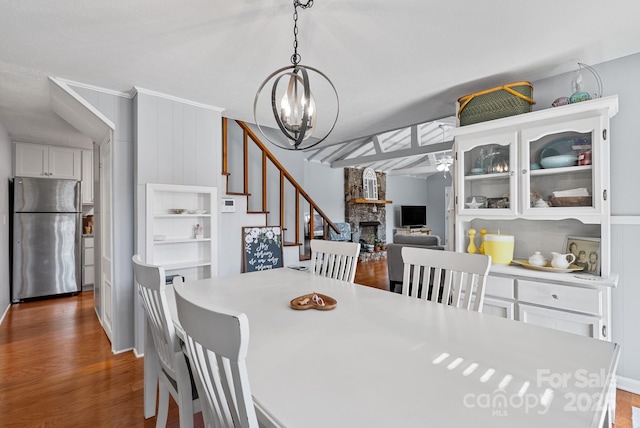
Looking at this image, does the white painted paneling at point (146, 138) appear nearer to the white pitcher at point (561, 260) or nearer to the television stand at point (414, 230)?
the white pitcher at point (561, 260)

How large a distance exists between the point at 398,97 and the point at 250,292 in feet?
7.21

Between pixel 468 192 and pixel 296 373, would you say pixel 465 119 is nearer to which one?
pixel 468 192

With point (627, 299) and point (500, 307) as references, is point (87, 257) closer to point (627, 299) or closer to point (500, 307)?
point (500, 307)

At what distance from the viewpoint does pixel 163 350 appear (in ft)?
4.76

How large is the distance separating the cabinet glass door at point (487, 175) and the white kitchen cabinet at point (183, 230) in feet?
7.70

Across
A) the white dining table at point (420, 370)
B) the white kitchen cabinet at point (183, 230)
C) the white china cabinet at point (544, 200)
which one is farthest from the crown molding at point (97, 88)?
the white china cabinet at point (544, 200)

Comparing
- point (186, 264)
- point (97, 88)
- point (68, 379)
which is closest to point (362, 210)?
point (186, 264)

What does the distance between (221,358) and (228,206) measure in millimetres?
2861

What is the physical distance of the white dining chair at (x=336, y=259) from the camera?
2178 mm

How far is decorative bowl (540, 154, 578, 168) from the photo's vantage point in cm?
221

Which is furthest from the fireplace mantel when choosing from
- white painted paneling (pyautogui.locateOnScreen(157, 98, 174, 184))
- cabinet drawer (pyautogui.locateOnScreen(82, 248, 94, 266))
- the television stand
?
white painted paneling (pyautogui.locateOnScreen(157, 98, 174, 184))

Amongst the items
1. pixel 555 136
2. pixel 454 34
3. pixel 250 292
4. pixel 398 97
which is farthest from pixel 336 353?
pixel 398 97

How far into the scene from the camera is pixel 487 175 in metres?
2.58

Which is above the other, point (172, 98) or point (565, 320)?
point (172, 98)
